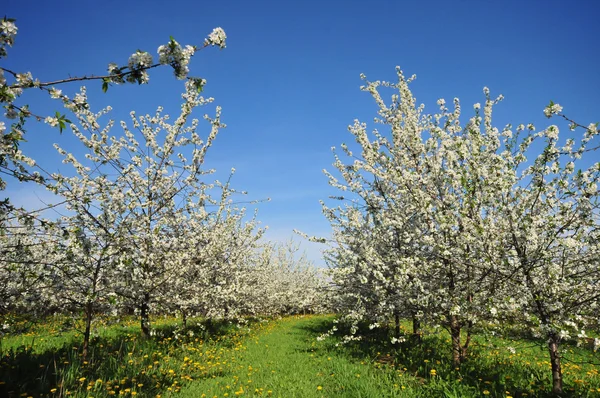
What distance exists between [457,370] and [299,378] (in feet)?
11.4

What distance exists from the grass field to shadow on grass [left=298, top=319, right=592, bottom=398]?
2 cm

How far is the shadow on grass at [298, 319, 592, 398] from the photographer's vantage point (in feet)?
19.7

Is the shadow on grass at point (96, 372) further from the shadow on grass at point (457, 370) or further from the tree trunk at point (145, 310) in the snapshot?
the shadow on grass at point (457, 370)

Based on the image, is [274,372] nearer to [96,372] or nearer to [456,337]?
[96,372]

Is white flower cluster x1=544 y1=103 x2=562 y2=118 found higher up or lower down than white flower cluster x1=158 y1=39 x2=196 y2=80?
higher up

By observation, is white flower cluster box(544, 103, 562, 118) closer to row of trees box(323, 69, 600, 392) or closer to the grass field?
row of trees box(323, 69, 600, 392)

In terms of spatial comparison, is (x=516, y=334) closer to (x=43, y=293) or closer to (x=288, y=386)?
(x=288, y=386)

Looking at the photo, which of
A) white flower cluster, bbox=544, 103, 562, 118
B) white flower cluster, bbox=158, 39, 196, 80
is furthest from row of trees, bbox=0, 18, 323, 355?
white flower cluster, bbox=544, 103, 562, 118

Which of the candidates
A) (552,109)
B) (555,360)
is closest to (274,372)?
(555,360)

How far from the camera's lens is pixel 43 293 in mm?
7008

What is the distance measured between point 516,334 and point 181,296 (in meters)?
9.18

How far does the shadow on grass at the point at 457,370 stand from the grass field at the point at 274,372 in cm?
2

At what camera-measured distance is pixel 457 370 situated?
7.11 meters

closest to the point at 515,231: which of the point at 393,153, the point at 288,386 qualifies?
the point at 393,153
